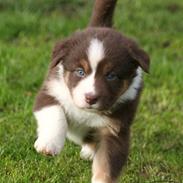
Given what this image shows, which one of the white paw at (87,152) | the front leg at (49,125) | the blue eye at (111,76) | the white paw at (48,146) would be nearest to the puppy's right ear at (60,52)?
the front leg at (49,125)

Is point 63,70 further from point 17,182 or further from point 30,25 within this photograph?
point 30,25

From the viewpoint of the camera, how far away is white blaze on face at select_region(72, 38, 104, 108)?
193 inches

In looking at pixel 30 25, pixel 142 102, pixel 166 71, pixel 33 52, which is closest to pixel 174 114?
pixel 142 102

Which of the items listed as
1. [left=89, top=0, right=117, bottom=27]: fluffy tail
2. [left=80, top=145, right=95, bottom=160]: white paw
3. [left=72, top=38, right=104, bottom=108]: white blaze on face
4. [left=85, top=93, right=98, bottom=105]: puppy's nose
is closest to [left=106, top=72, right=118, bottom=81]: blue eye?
[left=72, top=38, right=104, bottom=108]: white blaze on face

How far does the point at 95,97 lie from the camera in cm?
486

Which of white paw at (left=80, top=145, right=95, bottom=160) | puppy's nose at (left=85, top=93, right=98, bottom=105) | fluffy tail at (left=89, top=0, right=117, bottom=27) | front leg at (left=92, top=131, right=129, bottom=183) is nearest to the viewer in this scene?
puppy's nose at (left=85, top=93, right=98, bottom=105)

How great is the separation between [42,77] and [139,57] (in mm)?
2841

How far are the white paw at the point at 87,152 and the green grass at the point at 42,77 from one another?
0.21 feet

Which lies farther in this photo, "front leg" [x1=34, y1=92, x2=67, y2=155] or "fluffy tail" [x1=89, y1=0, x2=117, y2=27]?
"fluffy tail" [x1=89, y1=0, x2=117, y2=27]

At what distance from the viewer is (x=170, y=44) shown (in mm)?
9945

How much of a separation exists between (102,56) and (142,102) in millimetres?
2760

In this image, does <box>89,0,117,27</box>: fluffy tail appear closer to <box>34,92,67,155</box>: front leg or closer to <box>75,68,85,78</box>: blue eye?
<box>34,92,67,155</box>: front leg

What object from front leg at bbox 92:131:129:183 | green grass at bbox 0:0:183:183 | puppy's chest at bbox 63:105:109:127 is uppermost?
puppy's chest at bbox 63:105:109:127

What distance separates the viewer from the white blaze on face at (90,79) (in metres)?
4.91
